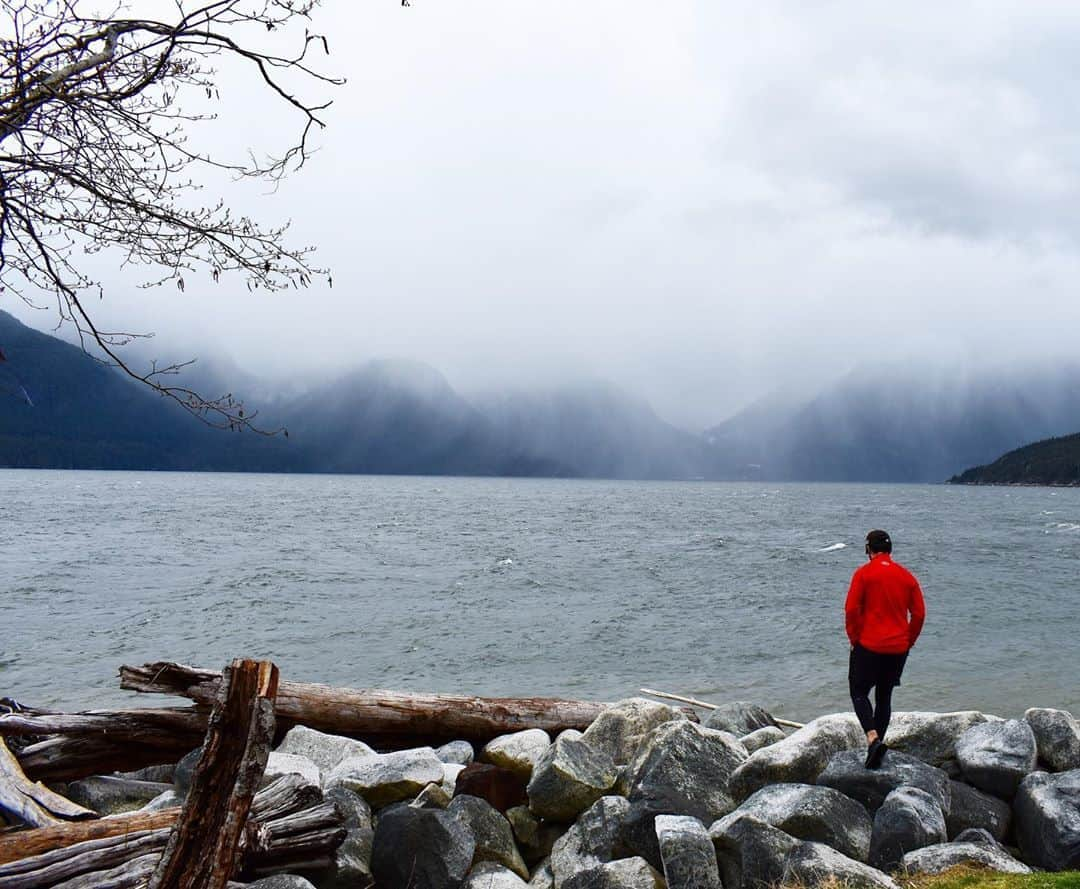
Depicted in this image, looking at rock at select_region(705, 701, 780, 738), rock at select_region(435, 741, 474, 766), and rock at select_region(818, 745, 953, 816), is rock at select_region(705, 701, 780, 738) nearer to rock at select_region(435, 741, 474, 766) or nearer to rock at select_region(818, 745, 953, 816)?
rock at select_region(435, 741, 474, 766)

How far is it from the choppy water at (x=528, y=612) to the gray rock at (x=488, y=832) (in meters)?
11.3

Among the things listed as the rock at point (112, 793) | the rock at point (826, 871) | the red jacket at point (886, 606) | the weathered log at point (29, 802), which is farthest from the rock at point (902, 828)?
the rock at point (112, 793)

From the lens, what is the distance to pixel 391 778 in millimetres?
8336

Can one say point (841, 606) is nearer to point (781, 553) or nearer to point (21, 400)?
point (781, 553)

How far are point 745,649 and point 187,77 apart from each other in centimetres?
2320

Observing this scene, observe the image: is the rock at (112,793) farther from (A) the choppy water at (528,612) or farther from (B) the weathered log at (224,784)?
(A) the choppy water at (528,612)

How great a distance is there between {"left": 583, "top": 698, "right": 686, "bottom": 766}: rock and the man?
213 cm

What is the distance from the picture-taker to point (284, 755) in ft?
28.2

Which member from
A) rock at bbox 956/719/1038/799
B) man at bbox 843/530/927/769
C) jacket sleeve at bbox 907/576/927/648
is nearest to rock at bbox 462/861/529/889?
man at bbox 843/530/927/769

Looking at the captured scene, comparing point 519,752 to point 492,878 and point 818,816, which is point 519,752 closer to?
point 492,878

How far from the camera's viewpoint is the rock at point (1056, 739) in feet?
29.5

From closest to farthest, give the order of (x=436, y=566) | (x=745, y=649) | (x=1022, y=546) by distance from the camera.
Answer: (x=745, y=649) → (x=436, y=566) → (x=1022, y=546)

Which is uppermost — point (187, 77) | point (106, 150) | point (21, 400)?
point (187, 77)

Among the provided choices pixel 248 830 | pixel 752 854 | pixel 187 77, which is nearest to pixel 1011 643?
pixel 752 854
